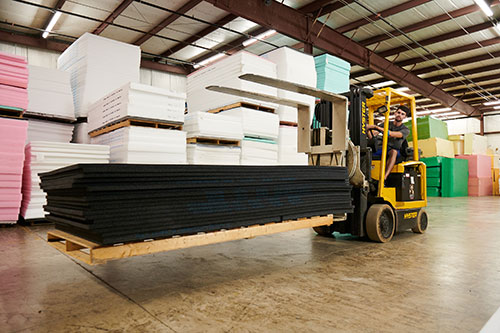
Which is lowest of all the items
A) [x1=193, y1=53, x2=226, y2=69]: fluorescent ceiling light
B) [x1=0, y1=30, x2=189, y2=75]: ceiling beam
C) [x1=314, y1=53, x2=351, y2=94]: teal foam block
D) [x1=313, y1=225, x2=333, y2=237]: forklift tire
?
[x1=313, y1=225, x2=333, y2=237]: forklift tire

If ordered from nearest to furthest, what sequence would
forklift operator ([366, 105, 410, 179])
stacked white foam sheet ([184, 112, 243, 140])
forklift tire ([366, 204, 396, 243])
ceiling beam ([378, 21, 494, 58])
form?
forklift tire ([366, 204, 396, 243]) → forklift operator ([366, 105, 410, 179]) → stacked white foam sheet ([184, 112, 243, 140]) → ceiling beam ([378, 21, 494, 58])

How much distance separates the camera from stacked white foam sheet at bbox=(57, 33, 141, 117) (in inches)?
231

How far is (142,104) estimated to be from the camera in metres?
4.73

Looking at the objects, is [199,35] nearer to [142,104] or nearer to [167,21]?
[167,21]

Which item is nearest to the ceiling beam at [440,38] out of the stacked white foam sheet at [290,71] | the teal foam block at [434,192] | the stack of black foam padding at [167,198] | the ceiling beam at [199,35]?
the teal foam block at [434,192]

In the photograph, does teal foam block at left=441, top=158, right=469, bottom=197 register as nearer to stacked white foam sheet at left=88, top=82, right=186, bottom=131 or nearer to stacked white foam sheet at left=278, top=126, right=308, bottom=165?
stacked white foam sheet at left=278, top=126, right=308, bottom=165

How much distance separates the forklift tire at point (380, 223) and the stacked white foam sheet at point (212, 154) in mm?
2497

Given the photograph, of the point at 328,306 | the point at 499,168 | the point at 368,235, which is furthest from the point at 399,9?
the point at 499,168

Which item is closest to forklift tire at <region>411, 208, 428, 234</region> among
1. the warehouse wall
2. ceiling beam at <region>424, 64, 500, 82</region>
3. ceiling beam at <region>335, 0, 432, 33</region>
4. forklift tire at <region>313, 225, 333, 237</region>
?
forklift tire at <region>313, 225, 333, 237</region>

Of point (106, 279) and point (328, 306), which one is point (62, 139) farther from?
point (328, 306)

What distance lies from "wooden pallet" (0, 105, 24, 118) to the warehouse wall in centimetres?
633

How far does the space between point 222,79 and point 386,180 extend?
333 centimetres

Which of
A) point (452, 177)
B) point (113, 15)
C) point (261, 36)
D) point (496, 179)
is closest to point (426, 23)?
point (261, 36)

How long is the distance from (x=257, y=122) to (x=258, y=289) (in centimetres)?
401
